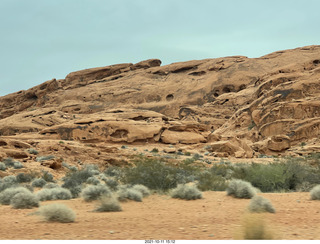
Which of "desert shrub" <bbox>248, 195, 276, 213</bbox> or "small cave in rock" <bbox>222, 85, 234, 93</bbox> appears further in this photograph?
"small cave in rock" <bbox>222, 85, 234, 93</bbox>

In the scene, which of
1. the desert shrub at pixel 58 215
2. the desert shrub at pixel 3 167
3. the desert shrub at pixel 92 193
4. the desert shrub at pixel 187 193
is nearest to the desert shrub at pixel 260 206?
the desert shrub at pixel 187 193

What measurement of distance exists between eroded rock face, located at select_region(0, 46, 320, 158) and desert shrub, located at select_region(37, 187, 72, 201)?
15235mm

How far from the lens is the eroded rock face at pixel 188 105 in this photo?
33.9 m

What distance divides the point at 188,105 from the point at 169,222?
50.3m

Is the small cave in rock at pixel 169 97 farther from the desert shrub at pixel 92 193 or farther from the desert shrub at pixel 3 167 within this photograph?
the desert shrub at pixel 92 193

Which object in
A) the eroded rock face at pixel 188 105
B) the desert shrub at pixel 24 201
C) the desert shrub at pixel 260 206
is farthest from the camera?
the eroded rock face at pixel 188 105

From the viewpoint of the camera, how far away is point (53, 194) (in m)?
10.2

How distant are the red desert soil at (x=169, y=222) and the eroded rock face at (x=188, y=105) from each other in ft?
61.5

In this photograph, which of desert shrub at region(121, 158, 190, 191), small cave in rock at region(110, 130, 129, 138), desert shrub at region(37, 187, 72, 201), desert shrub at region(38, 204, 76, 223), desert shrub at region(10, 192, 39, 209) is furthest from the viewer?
small cave in rock at region(110, 130, 129, 138)

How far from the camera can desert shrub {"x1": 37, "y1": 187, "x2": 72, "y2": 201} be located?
1003 centimetres

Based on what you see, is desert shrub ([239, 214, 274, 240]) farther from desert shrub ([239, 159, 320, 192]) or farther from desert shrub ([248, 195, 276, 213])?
desert shrub ([239, 159, 320, 192])

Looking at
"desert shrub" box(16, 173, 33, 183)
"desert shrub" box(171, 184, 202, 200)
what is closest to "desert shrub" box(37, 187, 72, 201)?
"desert shrub" box(171, 184, 202, 200)

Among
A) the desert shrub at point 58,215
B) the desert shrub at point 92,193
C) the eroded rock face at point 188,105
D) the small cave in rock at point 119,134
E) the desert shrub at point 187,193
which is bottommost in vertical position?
the desert shrub at point 187,193

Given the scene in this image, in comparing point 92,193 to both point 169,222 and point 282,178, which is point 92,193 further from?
point 282,178
